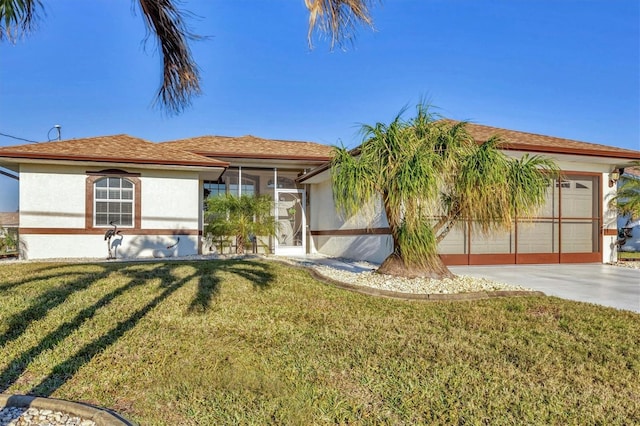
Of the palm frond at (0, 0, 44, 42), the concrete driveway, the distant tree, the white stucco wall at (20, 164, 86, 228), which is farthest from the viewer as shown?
the white stucco wall at (20, 164, 86, 228)

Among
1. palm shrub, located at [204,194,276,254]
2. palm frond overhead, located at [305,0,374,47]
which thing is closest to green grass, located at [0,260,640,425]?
palm frond overhead, located at [305,0,374,47]

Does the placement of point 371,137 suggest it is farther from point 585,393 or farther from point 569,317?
point 585,393

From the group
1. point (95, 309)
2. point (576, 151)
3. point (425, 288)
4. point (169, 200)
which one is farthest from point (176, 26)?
point (576, 151)

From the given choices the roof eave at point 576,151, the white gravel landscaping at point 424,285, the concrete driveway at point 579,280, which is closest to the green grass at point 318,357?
the white gravel landscaping at point 424,285

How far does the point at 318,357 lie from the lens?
370 centimetres

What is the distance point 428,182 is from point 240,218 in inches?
308

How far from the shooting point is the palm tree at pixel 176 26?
325cm

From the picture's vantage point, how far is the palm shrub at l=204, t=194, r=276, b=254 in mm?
13094

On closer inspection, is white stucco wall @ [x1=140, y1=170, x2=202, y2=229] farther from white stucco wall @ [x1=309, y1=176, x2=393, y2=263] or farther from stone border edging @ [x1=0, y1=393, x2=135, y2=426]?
stone border edging @ [x1=0, y1=393, x2=135, y2=426]

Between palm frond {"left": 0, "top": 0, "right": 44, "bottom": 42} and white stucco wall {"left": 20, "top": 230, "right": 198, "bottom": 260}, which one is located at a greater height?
palm frond {"left": 0, "top": 0, "right": 44, "bottom": 42}

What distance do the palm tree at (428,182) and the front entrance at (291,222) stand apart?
25.4 ft

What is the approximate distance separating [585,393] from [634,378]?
2.13ft

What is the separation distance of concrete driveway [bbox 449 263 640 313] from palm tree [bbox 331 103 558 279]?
157cm

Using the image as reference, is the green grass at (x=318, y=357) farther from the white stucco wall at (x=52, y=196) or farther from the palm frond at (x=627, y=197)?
the palm frond at (x=627, y=197)
